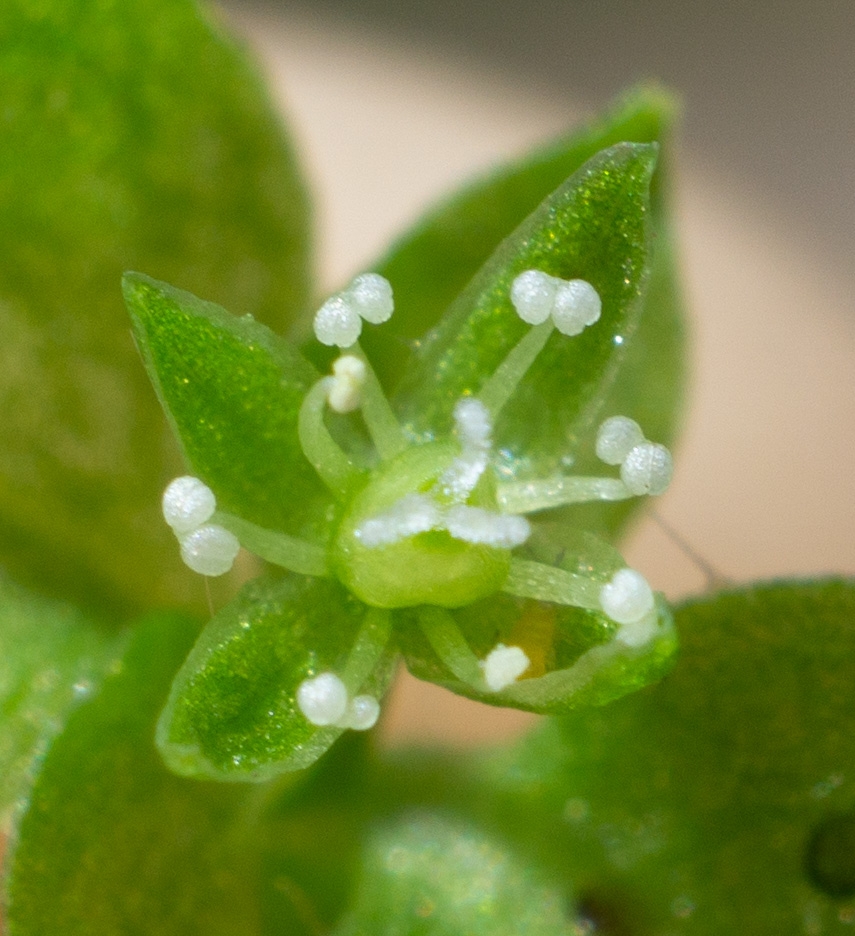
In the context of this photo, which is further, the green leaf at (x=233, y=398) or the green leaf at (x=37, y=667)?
the green leaf at (x=37, y=667)

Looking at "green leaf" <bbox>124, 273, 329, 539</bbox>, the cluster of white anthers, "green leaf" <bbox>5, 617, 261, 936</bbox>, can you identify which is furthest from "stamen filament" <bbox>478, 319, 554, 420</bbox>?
"green leaf" <bbox>5, 617, 261, 936</bbox>

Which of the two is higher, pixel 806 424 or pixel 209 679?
pixel 209 679

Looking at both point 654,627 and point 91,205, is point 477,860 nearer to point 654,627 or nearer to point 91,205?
point 654,627

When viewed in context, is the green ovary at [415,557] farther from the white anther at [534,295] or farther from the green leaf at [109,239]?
the green leaf at [109,239]

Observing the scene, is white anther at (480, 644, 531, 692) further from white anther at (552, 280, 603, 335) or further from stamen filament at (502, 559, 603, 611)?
white anther at (552, 280, 603, 335)

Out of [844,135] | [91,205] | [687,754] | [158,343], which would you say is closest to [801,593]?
[687,754]

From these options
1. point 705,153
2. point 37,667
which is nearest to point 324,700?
point 37,667

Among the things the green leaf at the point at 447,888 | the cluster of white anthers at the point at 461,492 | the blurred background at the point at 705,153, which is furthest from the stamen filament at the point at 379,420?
the blurred background at the point at 705,153
